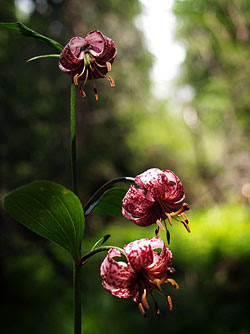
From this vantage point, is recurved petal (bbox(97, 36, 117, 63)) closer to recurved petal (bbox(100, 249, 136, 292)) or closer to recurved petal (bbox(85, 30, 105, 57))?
recurved petal (bbox(85, 30, 105, 57))

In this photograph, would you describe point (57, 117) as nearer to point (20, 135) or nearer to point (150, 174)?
point (20, 135)

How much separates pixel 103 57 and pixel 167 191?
0.25 meters

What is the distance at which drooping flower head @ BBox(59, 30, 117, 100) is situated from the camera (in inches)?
22.9

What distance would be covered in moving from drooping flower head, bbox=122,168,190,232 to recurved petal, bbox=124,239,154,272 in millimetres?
53

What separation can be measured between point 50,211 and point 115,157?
15.2 ft

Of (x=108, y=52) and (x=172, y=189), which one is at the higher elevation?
(x=108, y=52)

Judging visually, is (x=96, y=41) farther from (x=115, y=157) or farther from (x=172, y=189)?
(x=115, y=157)

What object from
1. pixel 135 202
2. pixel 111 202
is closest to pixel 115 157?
pixel 111 202

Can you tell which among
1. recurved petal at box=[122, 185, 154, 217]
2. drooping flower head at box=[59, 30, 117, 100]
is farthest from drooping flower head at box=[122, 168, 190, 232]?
drooping flower head at box=[59, 30, 117, 100]

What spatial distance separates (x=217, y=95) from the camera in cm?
463

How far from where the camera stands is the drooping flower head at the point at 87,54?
582 mm

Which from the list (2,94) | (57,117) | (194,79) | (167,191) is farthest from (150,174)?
(194,79)

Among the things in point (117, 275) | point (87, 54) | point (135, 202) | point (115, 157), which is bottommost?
point (115, 157)

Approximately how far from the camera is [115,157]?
5191 mm
